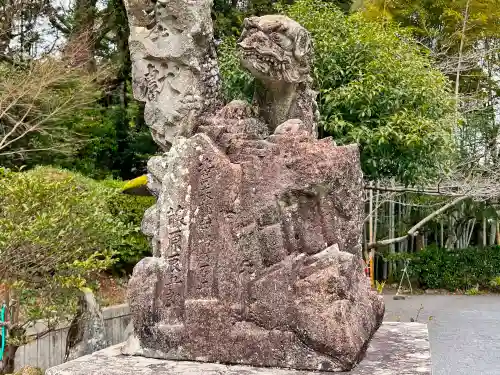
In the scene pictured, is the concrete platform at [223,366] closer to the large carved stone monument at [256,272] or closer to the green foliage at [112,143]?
the large carved stone monument at [256,272]

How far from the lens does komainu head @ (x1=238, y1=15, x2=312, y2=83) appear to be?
3.97 m

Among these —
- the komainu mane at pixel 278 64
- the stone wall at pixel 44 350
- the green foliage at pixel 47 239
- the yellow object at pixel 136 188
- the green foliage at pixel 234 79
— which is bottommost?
the stone wall at pixel 44 350

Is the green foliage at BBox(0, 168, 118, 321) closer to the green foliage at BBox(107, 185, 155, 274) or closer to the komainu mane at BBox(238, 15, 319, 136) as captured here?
the komainu mane at BBox(238, 15, 319, 136)

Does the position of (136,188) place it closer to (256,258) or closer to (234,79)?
(234,79)

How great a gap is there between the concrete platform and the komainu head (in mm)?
1831

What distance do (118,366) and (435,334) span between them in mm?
7286

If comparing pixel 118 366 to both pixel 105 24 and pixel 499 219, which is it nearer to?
pixel 105 24

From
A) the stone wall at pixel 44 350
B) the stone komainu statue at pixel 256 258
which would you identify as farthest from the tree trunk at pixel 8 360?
the stone komainu statue at pixel 256 258

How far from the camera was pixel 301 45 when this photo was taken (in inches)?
161

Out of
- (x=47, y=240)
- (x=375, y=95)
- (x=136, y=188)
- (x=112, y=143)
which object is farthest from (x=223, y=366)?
(x=112, y=143)

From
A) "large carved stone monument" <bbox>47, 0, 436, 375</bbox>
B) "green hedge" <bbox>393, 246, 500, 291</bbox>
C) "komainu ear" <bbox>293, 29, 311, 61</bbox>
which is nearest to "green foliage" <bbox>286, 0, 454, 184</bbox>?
"komainu ear" <bbox>293, 29, 311, 61</bbox>

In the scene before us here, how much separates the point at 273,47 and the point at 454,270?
508 inches

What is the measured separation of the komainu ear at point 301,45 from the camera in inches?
160

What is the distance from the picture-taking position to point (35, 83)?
1144 cm
